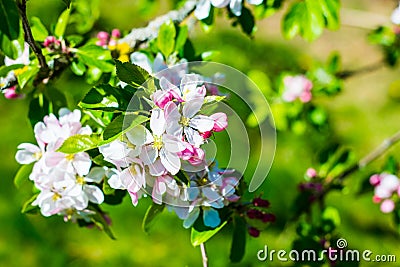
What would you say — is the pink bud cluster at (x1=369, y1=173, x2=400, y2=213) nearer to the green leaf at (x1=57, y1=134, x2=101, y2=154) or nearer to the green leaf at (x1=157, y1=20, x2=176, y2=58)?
the green leaf at (x1=157, y1=20, x2=176, y2=58)

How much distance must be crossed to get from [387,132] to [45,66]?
2.43m

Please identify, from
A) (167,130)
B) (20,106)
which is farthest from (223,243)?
(167,130)

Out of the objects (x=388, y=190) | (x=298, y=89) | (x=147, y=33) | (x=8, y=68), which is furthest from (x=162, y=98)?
(x=298, y=89)

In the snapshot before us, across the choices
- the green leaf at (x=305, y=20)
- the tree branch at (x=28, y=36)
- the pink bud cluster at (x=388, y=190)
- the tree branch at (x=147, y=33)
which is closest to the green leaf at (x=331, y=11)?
the green leaf at (x=305, y=20)

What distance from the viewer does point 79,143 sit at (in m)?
1.02

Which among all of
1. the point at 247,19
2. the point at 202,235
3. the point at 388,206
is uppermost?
the point at 247,19

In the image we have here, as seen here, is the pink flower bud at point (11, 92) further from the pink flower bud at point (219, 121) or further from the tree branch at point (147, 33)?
the pink flower bud at point (219, 121)

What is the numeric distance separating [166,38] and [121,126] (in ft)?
1.28

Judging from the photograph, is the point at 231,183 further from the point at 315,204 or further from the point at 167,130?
the point at 315,204

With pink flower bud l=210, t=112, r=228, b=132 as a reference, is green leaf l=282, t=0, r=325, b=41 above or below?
below

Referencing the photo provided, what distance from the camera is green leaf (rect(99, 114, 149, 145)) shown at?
3.04 ft

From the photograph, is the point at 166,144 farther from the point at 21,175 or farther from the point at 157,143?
the point at 21,175

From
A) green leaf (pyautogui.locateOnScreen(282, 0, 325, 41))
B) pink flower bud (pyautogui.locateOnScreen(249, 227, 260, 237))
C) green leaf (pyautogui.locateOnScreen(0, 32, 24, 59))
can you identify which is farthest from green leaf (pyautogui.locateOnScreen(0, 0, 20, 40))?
green leaf (pyautogui.locateOnScreen(282, 0, 325, 41))

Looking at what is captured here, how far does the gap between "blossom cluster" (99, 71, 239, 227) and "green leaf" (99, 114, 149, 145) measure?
1 cm
